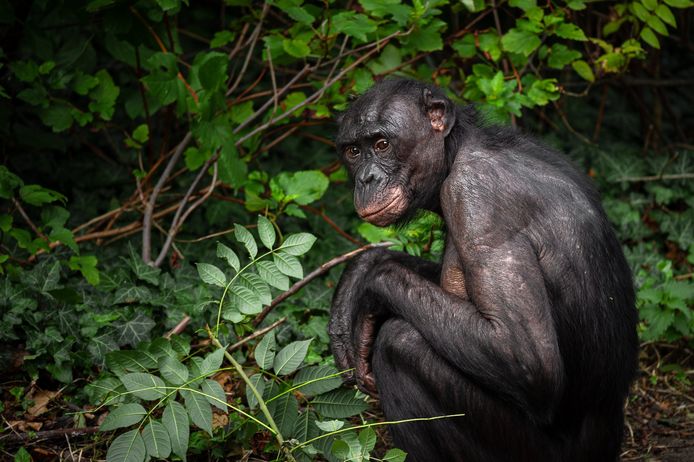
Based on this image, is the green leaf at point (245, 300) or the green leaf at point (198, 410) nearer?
the green leaf at point (198, 410)

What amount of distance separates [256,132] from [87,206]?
201 cm

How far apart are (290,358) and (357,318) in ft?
1.66

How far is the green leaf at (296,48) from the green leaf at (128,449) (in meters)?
2.87

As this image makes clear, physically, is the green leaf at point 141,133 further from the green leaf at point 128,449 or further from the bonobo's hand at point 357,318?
the green leaf at point 128,449

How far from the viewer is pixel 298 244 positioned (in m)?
4.69

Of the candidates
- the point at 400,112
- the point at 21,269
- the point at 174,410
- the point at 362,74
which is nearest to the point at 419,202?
the point at 400,112

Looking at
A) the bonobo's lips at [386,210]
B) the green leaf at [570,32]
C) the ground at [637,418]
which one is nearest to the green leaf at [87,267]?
the ground at [637,418]

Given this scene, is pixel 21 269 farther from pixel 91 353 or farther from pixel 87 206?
pixel 87 206

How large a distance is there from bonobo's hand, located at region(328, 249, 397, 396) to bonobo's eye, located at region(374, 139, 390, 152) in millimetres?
562

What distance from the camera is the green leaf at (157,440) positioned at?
14.0ft

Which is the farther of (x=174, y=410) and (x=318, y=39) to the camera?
(x=318, y=39)

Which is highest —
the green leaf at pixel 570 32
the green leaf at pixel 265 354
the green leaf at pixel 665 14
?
the green leaf at pixel 665 14

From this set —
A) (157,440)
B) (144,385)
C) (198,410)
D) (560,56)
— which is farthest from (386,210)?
(560,56)

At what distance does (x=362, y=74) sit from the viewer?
21.9 feet
